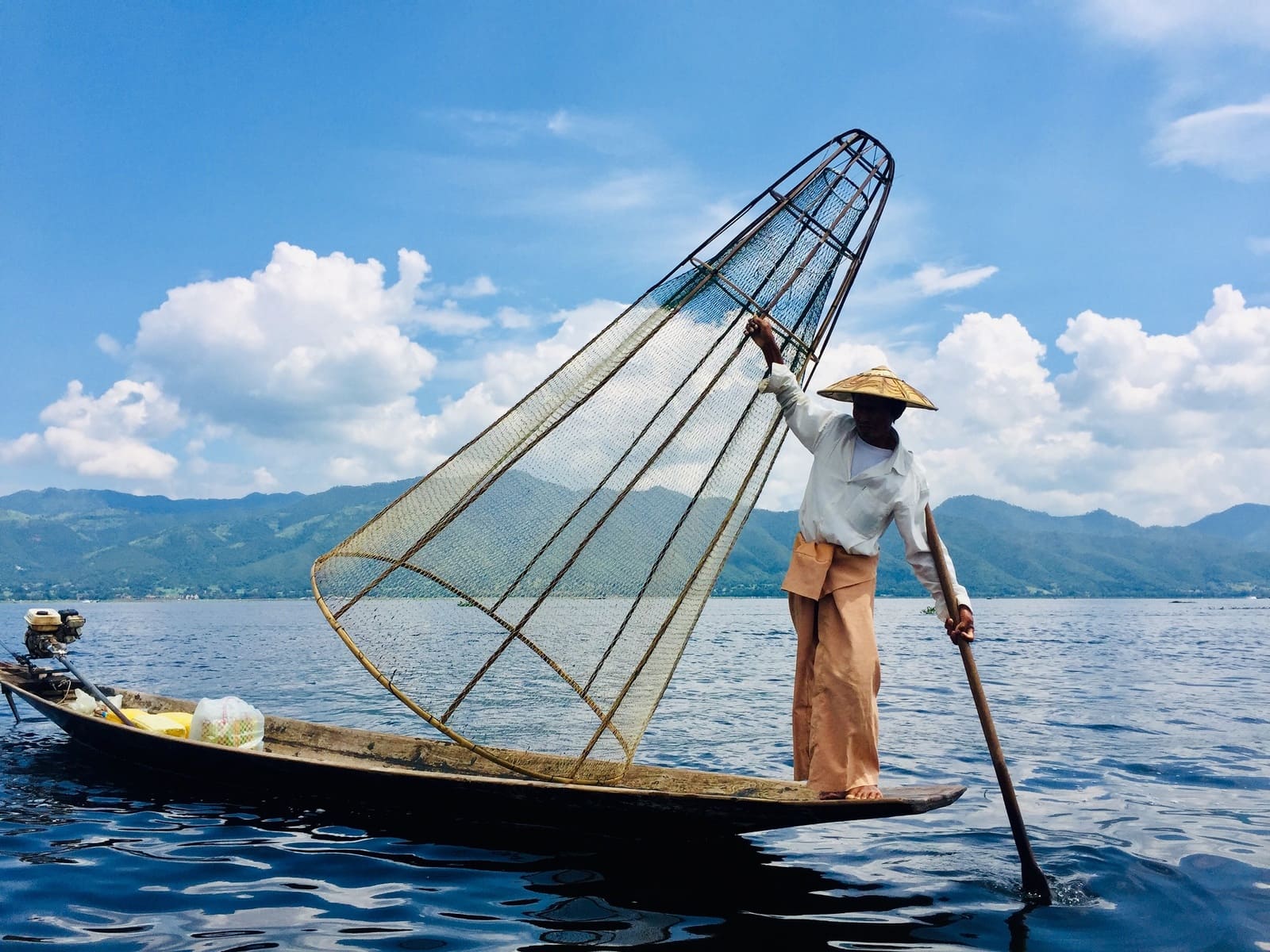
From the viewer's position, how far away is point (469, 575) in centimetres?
555

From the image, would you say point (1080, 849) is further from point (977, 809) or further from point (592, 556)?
point (592, 556)

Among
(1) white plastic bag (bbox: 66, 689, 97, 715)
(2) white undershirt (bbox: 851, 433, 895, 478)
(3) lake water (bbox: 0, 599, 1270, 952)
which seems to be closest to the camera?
(3) lake water (bbox: 0, 599, 1270, 952)

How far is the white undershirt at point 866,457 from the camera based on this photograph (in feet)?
14.8

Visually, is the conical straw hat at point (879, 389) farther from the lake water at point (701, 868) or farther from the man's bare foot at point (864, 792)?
the lake water at point (701, 868)

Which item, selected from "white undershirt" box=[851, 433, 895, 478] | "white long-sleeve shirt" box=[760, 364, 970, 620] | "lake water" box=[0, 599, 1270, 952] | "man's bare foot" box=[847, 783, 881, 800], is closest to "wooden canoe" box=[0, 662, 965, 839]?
"man's bare foot" box=[847, 783, 881, 800]

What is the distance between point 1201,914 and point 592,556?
12.9 feet

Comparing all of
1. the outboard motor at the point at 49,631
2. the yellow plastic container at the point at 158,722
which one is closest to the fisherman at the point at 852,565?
the yellow plastic container at the point at 158,722

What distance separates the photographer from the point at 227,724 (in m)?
6.57

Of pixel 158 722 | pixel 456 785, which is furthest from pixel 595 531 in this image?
pixel 158 722

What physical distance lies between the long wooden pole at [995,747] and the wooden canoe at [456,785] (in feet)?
0.83

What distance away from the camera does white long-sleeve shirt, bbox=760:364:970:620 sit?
4484 millimetres

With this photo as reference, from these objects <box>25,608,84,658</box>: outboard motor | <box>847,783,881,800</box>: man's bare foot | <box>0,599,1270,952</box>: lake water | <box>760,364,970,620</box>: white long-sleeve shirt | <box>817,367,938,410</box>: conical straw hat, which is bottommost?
<box>0,599,1270,952</box>: lake water

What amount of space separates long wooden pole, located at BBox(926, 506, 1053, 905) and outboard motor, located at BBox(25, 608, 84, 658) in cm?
802

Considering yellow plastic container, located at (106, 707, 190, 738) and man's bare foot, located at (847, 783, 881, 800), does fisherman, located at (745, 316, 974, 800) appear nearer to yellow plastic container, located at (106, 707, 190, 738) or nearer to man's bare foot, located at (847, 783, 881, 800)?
man's bare foot, located at (847, 783, 881, 800)
